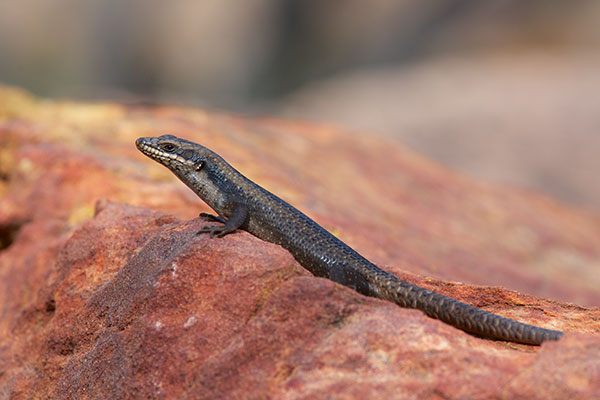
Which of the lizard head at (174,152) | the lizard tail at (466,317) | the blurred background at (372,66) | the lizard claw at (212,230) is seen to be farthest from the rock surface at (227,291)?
the blurred background at (372,66)

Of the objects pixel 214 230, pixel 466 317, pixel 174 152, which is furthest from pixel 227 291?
pixel 174 152

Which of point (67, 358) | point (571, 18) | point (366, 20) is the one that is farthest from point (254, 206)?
point (366, 20)

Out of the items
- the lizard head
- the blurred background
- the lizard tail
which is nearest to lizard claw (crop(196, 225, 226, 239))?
the lizard head

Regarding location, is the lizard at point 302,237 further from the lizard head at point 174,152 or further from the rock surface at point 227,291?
the rock surface at point 227,291

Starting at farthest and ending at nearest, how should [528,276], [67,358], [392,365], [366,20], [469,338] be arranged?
[366,20] → [528,276] → [67,358] → [469,338] → [392,365]

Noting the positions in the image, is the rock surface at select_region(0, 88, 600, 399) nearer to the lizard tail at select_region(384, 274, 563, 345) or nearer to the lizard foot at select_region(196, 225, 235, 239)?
the lizard foot at select_region(196, 225, 235, 239)

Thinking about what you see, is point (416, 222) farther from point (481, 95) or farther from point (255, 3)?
point (255, 3)

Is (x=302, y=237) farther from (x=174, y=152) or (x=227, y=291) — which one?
(x=174, y=152)

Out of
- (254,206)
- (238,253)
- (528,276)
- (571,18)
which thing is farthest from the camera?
(571,18)

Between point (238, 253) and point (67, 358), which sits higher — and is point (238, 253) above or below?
above
